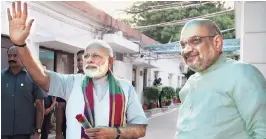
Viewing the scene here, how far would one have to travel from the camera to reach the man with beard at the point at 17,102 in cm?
352

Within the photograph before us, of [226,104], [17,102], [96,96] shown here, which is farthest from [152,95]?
[226,104]

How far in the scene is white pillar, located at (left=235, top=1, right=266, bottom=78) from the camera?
354 cm

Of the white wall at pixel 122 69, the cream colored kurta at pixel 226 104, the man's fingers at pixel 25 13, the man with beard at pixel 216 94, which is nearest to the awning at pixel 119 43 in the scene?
the white wall at pixel 122 69

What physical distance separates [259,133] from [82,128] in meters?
1.17

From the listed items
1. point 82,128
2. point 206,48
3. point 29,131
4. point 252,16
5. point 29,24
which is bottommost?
point 29,131

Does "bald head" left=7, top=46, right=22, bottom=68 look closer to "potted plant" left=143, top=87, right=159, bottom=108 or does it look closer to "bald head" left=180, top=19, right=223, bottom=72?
"bald head" left=180, top=19, right=223, bottom=72

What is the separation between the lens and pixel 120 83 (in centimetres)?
251

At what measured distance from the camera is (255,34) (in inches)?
141

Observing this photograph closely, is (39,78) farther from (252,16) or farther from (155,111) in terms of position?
(155,111)

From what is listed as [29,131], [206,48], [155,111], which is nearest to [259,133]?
[206,48]

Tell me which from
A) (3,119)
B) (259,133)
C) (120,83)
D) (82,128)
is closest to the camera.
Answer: (259,133)

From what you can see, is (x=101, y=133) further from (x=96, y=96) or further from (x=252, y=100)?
(x=252, y=100)

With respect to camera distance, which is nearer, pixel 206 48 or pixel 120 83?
pixel 206 48

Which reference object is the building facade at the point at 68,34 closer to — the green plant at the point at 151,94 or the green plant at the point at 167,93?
the green plant at the point at 151,94
